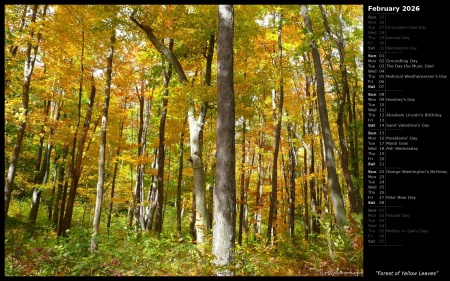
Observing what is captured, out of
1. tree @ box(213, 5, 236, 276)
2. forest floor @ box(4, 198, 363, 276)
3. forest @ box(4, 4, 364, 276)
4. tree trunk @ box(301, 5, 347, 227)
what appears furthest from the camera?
tree trunk @ box(301, 5, 347, 227)

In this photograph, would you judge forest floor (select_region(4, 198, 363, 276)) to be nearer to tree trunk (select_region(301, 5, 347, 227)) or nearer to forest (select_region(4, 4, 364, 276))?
forest (select_region(4, 4, 364, 276))

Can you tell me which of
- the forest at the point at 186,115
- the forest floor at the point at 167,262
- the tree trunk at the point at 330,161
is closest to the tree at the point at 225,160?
the forest at the point at 186,115

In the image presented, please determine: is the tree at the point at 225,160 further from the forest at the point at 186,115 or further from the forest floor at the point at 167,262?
the forest floor at the point at 167,262

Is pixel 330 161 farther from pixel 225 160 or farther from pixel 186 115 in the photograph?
pixel 186 115

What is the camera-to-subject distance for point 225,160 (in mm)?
6656

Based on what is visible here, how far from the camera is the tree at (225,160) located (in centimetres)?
620

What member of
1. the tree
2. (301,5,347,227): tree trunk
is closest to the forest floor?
the tree

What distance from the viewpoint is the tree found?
6.20 meters

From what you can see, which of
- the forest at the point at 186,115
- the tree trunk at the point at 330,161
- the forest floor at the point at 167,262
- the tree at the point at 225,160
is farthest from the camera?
the tree trunk at the point at 330,161

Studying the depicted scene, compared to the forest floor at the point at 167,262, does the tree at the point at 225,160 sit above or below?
above

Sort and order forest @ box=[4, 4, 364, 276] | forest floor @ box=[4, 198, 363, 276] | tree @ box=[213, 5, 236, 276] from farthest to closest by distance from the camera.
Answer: forest @ box=[4, 4, 364, 276] < tree @ box=[213, 5, 236, 276] < forest floor @ box=[4, 198, 363, 276]
